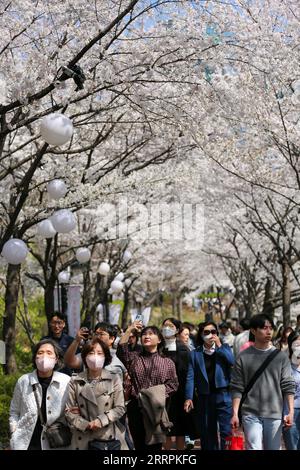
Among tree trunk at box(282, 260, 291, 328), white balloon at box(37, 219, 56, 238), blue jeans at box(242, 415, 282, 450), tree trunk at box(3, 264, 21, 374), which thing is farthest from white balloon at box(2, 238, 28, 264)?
tree trunk at box(282, 260, 291, 328)

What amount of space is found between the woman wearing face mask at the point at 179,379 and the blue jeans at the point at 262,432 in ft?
6.31

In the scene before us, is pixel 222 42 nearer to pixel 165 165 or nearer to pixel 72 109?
pixel 72 109

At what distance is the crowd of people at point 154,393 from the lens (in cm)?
608

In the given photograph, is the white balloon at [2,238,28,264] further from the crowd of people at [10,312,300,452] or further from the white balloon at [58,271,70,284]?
the white balloon at [58,271,70,284]

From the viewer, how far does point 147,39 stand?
9586mm

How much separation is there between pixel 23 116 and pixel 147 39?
1.77 m

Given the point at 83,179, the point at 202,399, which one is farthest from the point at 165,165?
the point at 202,399

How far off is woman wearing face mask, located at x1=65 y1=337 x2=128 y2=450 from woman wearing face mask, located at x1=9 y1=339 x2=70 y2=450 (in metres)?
0.10

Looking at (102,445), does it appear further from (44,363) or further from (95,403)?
(44,363)

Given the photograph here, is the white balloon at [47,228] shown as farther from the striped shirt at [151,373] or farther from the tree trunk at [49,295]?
the tree trunk at [49,295]

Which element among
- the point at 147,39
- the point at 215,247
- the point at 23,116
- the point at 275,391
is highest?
the point at 215,247

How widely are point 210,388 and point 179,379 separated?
2.01 ft

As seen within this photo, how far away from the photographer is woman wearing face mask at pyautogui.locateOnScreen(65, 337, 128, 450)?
6.15 metres

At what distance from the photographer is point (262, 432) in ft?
21.8
